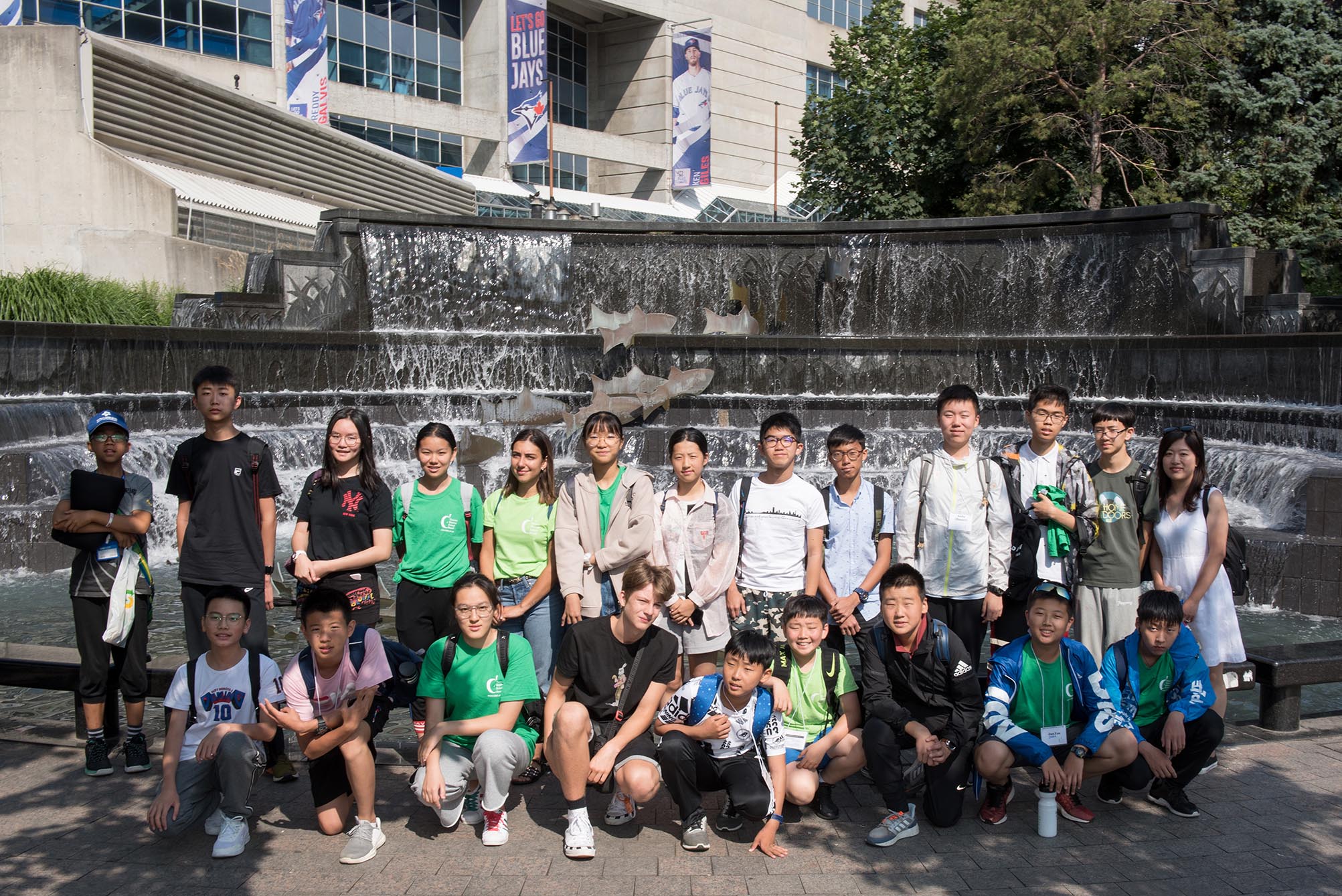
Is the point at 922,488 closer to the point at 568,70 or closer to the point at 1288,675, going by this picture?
the point at 1288,675

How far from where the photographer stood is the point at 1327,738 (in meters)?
5.54

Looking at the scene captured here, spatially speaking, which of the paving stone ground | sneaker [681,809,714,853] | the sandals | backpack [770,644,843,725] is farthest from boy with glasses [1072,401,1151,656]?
the sandals

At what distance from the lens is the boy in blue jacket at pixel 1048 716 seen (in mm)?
4660

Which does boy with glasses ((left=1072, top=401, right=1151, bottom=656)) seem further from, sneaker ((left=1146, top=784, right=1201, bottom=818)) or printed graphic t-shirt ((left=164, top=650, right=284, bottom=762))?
printed graphic t-shirt ((left=164, top=650, right=284, bottom=762))

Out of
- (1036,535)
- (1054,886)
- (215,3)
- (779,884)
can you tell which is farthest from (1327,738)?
(215,3)

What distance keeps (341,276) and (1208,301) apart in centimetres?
1353

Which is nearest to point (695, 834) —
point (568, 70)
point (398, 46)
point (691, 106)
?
point (398, 46)

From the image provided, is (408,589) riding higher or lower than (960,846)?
higher

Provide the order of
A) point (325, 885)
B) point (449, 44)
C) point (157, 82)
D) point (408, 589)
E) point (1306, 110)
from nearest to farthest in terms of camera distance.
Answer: point (325, 885)
point (408, 589)
point (1306, 110)
point (157, 82)
point (449, 44)

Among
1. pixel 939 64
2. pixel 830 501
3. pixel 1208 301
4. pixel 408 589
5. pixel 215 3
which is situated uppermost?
pixel 215 3

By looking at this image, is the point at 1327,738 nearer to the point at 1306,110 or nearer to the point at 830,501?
the point at 830,501

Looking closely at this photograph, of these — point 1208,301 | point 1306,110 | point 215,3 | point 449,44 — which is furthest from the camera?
point 449,44

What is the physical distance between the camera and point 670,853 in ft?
14.4

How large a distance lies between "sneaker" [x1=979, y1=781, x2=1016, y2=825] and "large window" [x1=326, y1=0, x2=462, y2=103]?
3923 centimetres
